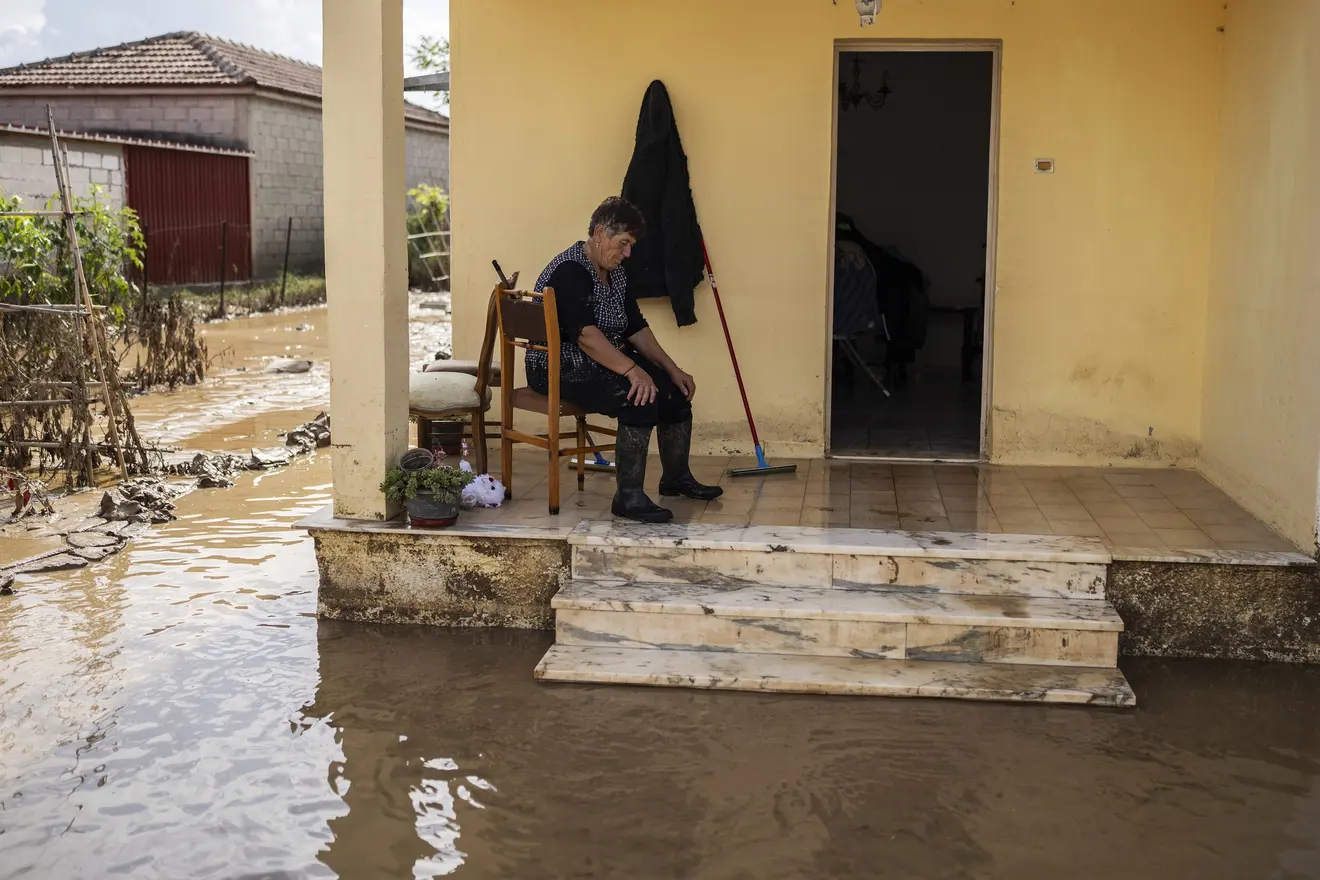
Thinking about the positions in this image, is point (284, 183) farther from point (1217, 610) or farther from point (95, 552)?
point (1217, 610)

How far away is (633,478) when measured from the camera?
5.46 metres

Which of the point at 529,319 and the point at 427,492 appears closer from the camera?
the point at 427,492

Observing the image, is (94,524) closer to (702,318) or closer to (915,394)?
(702,318)

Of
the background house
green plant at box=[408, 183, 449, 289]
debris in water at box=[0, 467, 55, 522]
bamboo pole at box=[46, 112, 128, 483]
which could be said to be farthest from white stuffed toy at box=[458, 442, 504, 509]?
green plant at box=[408, 183, 449, 289]

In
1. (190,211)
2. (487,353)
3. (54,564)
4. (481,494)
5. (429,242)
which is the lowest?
(54,564)

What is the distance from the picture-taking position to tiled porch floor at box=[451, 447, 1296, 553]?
17.8ft

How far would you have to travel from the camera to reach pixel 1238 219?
616 centimetres

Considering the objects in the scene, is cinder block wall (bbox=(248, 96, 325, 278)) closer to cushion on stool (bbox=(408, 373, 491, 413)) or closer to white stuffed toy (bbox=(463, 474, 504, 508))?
cushion on stool (bbox=(408, 373, 491, 413))

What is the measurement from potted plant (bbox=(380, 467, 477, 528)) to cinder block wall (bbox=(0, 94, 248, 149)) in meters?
16.7

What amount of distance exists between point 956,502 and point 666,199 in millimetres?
2203

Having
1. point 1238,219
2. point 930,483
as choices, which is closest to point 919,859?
point 930,483

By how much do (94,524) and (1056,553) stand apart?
15.1 ft

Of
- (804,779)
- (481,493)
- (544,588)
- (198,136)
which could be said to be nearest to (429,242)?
(198,136)

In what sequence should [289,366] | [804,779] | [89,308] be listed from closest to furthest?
1. [804,779]
2. [89,308]
3. [289,366]
